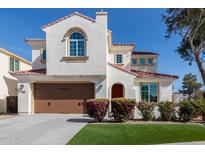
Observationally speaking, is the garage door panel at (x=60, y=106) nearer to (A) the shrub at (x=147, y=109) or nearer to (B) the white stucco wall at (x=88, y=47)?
(B) the white stucco wall at (x=88, y=47)

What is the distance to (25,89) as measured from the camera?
57.9 ft

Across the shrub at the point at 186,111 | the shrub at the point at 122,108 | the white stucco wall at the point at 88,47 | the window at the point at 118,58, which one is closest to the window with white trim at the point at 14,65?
the white stucco wall at the point at 88,47

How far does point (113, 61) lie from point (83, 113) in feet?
24.5

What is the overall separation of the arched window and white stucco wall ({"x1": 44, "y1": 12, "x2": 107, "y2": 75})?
1.60 ft

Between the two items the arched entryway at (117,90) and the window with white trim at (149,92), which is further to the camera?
the arched entryway at (117,90)

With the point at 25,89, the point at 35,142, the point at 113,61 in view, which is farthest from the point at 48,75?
the point at 35,142

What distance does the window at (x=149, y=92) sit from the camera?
61.9 feet

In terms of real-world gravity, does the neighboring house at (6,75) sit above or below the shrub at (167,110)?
above

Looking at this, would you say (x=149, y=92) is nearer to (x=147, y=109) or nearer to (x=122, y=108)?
(x=147, y=109)

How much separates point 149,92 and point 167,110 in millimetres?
5381

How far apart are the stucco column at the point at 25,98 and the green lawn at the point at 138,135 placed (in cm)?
866

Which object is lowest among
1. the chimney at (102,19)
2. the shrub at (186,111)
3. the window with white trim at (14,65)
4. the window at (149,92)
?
the shrub at (186,111)

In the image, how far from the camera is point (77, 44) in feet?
56.8

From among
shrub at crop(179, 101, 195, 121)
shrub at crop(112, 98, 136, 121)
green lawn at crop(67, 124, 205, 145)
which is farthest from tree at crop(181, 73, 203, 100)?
green lawn at crop(67, 124, 205, 145)
